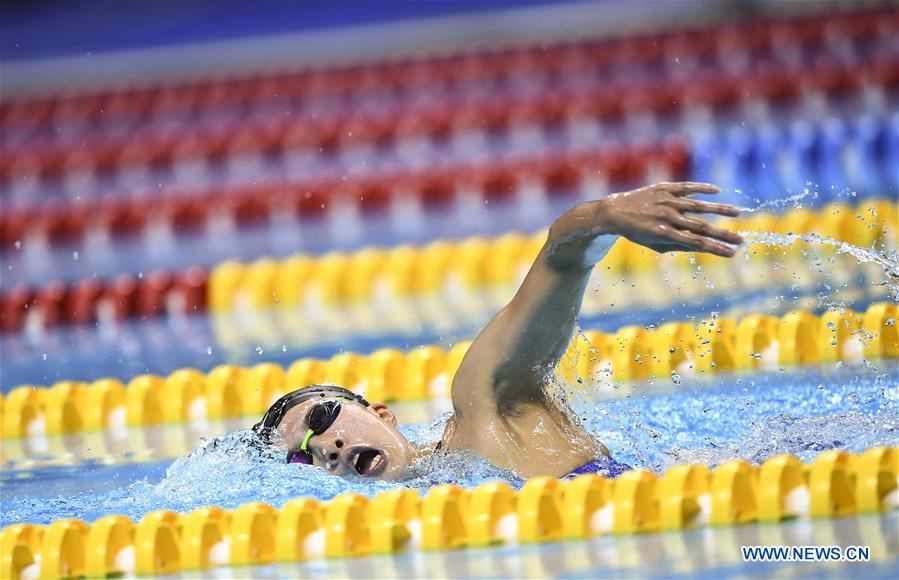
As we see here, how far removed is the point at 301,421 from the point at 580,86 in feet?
20.0

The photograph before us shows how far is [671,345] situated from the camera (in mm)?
4562

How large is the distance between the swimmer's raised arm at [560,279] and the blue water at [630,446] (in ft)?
0.72

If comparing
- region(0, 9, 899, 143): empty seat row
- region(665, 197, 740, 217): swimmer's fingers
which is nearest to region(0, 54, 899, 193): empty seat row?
region(0, 9, 899, 143): empty seat row

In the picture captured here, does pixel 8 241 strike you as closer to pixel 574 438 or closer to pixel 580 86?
pixel 580 86

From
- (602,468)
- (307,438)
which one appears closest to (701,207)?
(602,468)

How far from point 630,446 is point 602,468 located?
1.80ft

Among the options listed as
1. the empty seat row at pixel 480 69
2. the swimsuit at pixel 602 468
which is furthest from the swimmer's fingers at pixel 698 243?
the empty seat row at pixel 480 69

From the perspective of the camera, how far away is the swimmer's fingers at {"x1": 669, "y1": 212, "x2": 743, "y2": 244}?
2.46 m

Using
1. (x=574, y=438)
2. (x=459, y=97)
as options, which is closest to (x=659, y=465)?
(x=574, y=438)

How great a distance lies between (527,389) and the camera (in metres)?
3.05

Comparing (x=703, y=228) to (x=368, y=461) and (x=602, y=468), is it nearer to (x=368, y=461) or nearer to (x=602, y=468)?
(x=602, y=468)

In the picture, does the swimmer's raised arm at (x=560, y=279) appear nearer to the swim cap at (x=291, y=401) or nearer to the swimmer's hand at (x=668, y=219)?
the swimmer's hand at (x=668, y=219)

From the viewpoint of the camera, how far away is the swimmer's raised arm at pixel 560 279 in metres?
2.54

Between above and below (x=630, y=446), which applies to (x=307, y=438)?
above
